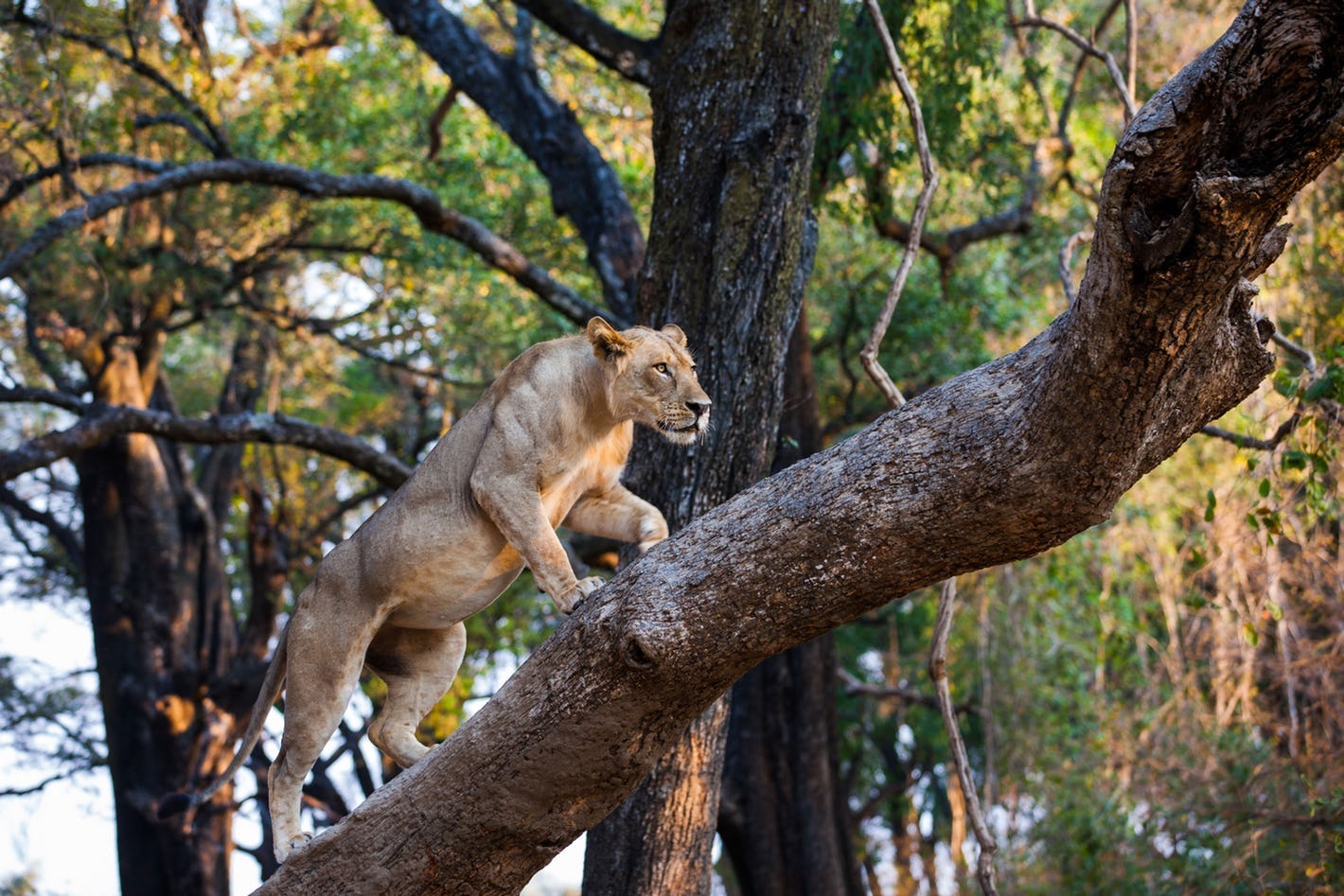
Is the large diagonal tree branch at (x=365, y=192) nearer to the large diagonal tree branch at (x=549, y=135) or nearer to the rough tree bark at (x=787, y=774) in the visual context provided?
the large diagonal tree branch at (x=549, y=135)

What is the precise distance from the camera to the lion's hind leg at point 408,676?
14.8 ft

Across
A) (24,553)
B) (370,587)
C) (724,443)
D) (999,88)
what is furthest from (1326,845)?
(24,553)

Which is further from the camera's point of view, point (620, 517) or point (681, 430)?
point (620, 517)

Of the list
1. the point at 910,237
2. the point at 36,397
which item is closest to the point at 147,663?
the point at 36,397

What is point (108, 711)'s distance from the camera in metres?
11.2

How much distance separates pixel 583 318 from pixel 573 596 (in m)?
4.65

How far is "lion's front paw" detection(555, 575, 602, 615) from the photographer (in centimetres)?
391

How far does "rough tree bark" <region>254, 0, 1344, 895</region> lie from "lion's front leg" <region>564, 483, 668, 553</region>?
844 mm

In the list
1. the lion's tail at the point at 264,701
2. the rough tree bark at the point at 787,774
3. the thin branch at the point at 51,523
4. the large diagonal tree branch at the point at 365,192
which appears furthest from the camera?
the thin branch at the point at 51,523

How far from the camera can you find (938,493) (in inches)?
116

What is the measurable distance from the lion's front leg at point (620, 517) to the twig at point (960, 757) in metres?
1.09

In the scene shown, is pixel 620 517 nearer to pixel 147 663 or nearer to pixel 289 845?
pixel 289 845

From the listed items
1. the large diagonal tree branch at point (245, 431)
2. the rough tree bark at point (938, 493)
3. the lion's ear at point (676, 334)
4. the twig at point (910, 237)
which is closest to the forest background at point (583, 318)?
the large diagonal tree branch at point (245, 431)

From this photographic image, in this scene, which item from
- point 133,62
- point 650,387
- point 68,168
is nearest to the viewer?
point 650,387
